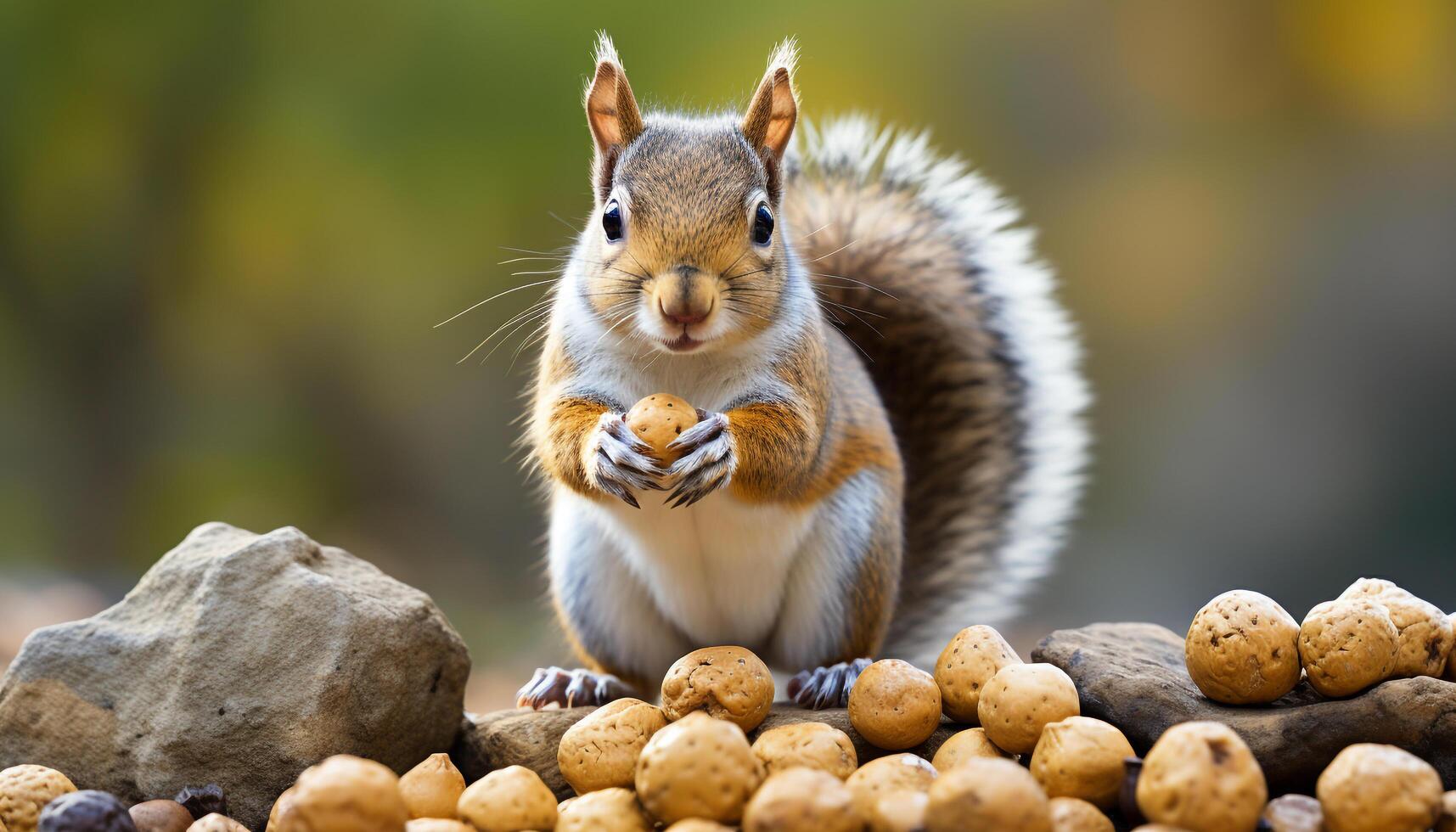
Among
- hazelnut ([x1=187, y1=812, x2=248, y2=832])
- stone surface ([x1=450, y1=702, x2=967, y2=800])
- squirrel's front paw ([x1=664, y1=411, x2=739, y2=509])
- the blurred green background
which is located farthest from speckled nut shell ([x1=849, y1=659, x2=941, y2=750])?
the blurred green background

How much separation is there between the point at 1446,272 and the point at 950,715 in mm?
1881

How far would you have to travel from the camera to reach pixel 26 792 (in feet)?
3.94

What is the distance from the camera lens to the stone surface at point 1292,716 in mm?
1176

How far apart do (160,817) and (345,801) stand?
0.39m

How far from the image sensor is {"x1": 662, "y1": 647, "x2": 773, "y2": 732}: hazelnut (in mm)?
1298

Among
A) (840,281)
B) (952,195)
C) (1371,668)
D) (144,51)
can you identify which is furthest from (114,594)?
(1371,668)

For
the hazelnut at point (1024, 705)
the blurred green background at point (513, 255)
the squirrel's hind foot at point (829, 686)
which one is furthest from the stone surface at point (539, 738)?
the blurred green background at point (513, 255)

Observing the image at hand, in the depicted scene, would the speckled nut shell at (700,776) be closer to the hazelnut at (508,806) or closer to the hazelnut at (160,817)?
the hazelnut at (508,806)

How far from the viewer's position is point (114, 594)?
109 inches

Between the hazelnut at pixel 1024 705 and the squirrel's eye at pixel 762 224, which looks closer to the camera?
the hazelnut at pixel 1024 705

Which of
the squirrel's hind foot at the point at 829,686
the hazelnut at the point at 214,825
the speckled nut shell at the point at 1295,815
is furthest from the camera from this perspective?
the squirrel's hind foot at the point at 829,686

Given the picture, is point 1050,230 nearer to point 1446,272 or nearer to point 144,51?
point 1446,272

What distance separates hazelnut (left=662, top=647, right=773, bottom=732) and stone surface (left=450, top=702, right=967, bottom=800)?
0.20 ft

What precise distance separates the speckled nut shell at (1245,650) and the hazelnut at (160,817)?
3.53 ft
